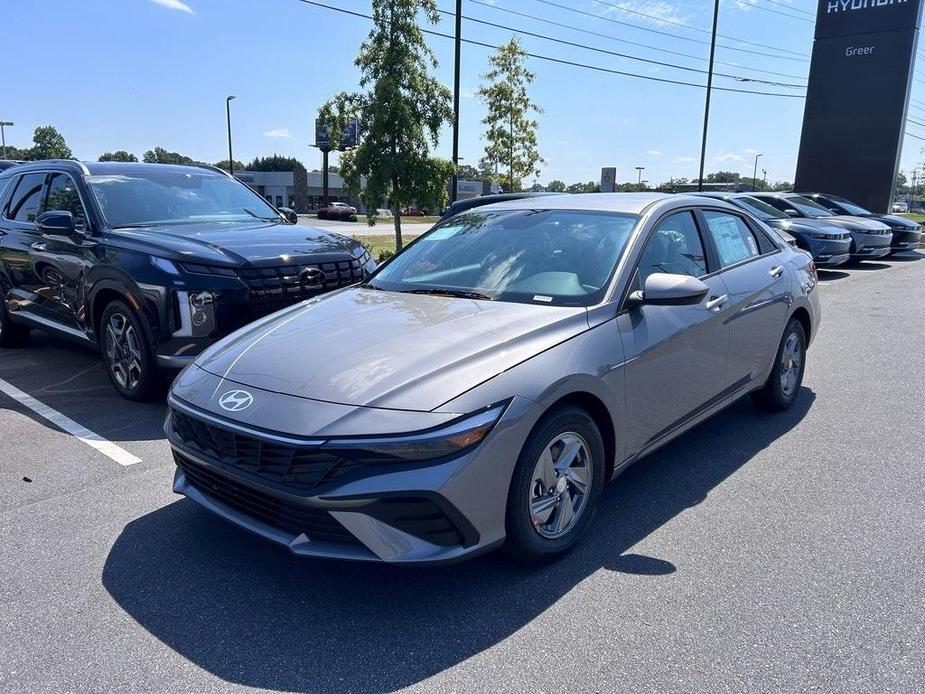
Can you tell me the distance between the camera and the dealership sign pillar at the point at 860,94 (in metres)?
24.1

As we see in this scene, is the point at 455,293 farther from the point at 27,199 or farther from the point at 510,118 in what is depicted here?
the point at 510,118

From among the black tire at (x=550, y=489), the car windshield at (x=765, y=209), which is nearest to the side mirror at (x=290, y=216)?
the black tire at (x=550, y=489)

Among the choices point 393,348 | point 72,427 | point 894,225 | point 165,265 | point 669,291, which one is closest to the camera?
point 393,348

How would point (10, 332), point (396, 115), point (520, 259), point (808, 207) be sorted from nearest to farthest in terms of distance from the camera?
point (520, 259) → point (10, 332) → point (396, 115) → point (808, 207)

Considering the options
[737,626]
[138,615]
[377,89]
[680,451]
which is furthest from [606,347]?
[377,89]

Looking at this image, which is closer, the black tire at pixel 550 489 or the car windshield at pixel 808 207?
the black tire at pixel 550 489

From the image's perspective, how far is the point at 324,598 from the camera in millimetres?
2873

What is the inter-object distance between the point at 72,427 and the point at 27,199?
3.12 meters

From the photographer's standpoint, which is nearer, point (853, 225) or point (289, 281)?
point (289, 281)

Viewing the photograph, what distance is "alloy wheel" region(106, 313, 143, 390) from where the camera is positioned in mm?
5277

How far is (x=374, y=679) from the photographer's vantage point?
2383 mm

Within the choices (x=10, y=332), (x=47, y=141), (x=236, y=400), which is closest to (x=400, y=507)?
(x=236, y=400)

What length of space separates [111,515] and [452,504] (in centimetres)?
208

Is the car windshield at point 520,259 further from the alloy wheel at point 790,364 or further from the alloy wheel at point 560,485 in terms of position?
the alloy wheel at point 790,364
